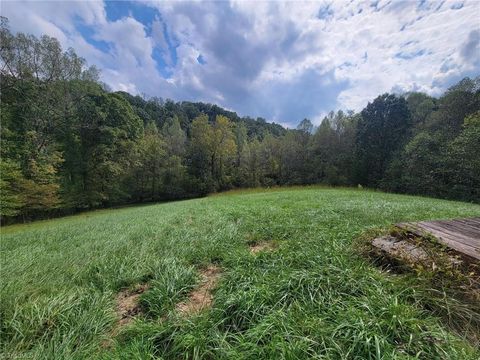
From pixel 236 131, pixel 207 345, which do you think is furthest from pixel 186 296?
pixel 236 131

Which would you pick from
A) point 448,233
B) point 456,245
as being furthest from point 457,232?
point 456,245

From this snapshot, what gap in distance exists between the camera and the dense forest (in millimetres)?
16938

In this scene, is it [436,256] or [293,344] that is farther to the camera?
[436,256]

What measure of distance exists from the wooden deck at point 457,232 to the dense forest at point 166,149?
55.7 ft

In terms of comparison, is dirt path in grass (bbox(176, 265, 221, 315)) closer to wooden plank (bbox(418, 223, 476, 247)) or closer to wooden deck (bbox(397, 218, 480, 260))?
wooden deck (bbox(397, 218, 480, 260))

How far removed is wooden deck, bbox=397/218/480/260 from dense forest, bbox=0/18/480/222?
16973 mm

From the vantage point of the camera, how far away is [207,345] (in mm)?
1725

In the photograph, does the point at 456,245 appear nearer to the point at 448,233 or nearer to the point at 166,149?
the point at 448,233

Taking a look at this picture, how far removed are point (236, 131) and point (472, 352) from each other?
125ft

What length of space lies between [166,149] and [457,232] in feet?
106

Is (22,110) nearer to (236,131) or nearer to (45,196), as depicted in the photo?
(45,196)

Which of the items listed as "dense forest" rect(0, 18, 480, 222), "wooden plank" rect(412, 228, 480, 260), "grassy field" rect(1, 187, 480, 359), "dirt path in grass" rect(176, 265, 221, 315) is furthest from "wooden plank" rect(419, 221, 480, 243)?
"dense forest" rect(0, 18, 480, 222)

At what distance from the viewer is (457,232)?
10.1ft

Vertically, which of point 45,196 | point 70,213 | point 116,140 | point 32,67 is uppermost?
point 32,67
